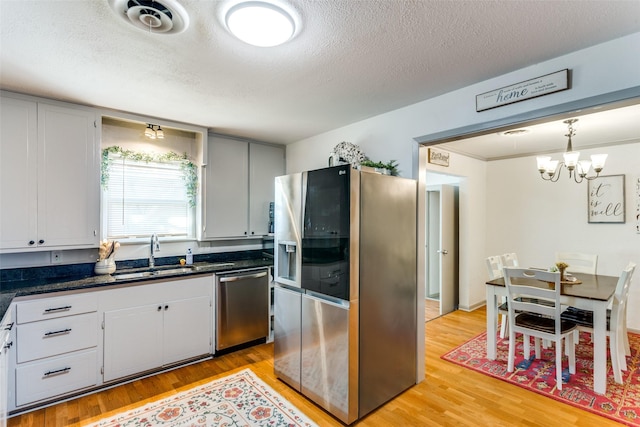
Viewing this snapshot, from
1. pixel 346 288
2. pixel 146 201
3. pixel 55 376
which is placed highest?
pixel 146 201

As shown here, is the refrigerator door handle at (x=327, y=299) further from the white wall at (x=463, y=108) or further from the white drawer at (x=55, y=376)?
the white drawer at (x=55, y=376)

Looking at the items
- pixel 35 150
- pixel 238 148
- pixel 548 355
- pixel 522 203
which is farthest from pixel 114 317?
pixel 522 203

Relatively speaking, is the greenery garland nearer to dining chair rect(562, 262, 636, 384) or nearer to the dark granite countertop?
the dark granite countertop

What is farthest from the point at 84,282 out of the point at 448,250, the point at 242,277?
the point at 448,250

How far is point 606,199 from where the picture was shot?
4207 millimetres

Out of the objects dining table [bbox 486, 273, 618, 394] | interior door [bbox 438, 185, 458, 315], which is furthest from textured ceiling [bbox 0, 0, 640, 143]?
interior door [bbox 438, 185, 458, 315]

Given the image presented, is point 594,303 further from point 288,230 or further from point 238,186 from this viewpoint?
point 238,186

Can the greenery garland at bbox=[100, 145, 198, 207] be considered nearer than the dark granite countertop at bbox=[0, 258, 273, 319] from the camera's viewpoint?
No

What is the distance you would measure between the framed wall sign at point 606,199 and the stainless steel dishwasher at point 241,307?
453 centimetres

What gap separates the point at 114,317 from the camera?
106 inches

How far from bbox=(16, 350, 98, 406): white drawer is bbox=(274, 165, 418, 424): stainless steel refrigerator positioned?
1552mm

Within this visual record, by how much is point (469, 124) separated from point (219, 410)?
9.62ft

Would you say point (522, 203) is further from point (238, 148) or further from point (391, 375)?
point (238, 148)

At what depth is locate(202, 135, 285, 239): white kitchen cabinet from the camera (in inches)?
A: 148
